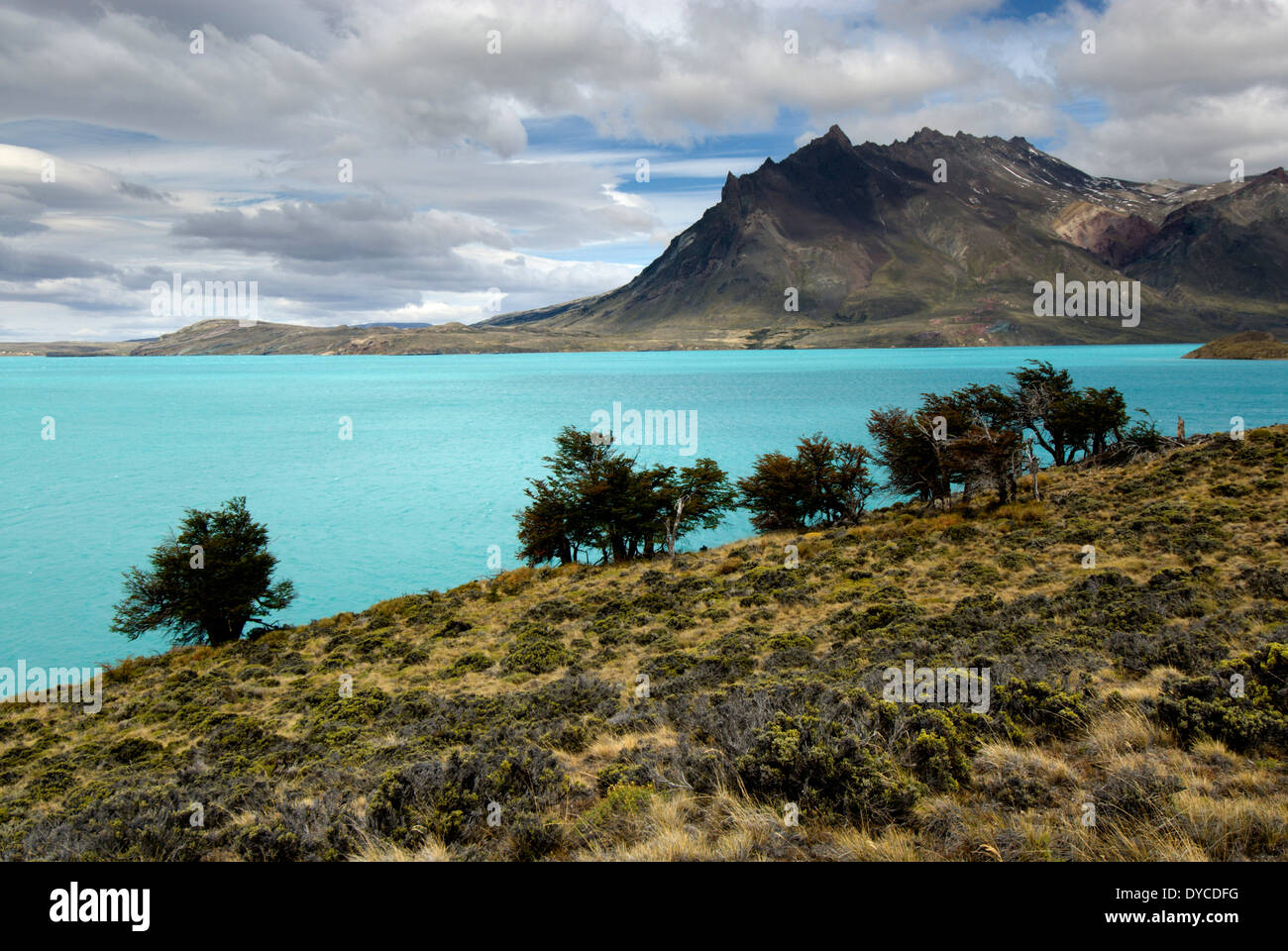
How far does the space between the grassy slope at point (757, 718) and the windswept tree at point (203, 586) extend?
8.30 ft

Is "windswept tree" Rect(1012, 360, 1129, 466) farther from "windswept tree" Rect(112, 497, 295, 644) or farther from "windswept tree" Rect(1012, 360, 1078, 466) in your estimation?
"windswept tree" Rect(112, 497, 295, 644)

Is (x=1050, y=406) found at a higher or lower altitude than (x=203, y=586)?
higher

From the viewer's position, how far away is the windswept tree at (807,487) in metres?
50.2

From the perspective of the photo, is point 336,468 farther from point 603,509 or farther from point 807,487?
point 807,487

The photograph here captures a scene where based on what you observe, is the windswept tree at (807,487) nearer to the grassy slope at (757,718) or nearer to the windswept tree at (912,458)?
the windswept tree at (912,458)

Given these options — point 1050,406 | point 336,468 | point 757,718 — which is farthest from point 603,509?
point 336,468

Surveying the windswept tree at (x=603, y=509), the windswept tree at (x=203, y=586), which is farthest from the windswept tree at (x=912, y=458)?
the windswept tree at (x=203, y=586)

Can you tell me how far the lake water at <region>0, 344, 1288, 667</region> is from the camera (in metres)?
51.3

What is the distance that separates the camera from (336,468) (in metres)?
93.6

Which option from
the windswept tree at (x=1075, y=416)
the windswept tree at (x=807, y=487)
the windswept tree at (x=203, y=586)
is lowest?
the windswept tree at (x=203, y=586)

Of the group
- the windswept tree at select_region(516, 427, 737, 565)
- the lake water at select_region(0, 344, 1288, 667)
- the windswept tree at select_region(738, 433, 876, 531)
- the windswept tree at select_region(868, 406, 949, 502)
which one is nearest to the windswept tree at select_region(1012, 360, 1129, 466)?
the windswept tree at select_region(868, 406, 949, 502)

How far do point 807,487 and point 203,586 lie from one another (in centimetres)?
3838
